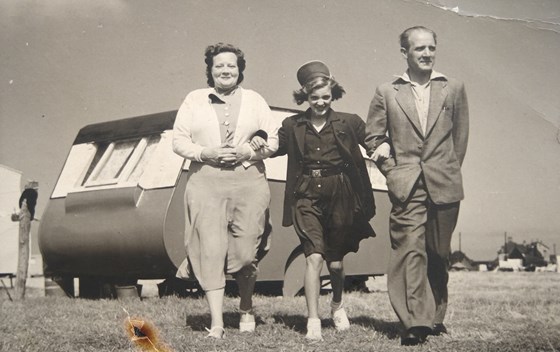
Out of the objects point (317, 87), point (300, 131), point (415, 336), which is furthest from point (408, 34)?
point (415, 336)

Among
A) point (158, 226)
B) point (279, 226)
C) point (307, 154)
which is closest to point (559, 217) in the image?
point (307, 154)

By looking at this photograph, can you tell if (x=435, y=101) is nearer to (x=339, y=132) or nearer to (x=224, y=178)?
(x=339, y=132)

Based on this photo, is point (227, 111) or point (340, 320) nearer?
point (227, 111)

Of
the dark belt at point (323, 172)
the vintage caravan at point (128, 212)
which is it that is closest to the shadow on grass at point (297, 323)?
the dark belt at point (323, 172)

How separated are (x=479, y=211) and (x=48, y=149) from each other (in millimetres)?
3651

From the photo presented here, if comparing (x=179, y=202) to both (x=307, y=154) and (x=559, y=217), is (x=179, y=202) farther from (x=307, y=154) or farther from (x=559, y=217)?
(x=559, y=217)

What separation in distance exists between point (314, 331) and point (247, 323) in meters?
0.56

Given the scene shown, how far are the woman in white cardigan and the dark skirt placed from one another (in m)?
0.25

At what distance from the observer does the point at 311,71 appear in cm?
472

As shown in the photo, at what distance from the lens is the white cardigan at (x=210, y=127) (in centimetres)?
456

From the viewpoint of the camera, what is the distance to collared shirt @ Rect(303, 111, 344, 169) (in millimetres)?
4594

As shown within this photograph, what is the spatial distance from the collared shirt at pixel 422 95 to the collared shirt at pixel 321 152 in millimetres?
568

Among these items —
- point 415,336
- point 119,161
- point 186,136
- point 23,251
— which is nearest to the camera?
point 415,336

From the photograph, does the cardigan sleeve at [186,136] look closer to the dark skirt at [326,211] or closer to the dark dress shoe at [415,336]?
the dark skirt at [326,211]
